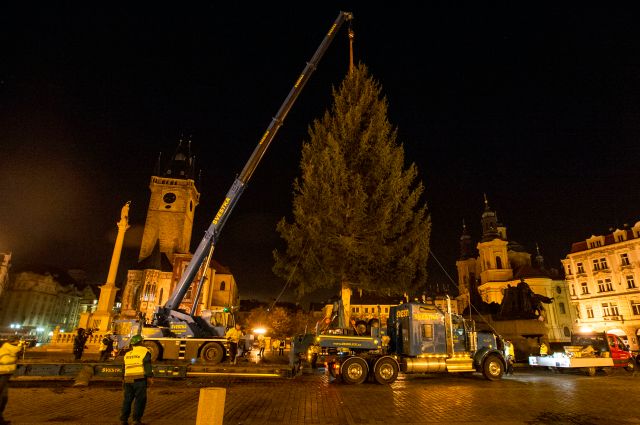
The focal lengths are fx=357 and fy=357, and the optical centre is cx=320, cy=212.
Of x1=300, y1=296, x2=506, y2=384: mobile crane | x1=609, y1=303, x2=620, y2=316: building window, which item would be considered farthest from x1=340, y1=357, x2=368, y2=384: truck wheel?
x1=609, y1=303, x2=620, y2=316: building window

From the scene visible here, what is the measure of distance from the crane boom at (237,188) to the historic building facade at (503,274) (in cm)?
4655

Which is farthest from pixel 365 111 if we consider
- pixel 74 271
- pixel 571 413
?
pixel 74 271

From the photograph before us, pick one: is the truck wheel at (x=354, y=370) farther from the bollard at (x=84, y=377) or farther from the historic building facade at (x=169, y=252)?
the historic building facade at (x=169, y=252)

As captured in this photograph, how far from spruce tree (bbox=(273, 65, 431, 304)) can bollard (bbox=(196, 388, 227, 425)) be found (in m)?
13.2

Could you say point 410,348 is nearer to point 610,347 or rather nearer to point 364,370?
point 364,370

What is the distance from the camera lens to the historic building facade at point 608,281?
45000 millimetres

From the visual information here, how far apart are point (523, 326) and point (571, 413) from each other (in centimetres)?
2044

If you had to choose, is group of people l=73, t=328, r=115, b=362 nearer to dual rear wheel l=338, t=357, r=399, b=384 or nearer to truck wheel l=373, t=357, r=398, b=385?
dual rear wheel l=338, t=357, r=399, b=384

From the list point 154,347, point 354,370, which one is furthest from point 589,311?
point 154,347

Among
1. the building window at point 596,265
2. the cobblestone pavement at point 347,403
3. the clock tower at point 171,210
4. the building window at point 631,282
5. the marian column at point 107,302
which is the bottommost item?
the cobblestone pavement at point 347,403

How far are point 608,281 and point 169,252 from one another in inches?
2816

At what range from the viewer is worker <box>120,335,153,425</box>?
6.85 meters

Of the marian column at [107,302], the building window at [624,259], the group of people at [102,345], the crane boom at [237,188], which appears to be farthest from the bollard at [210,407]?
the building window at [624,259]

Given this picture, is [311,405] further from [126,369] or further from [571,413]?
[571,413]
